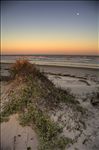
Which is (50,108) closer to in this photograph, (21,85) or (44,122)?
(44,122)

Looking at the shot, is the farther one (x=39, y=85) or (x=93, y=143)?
(x=39, y=85)

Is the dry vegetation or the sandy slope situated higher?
the dry vegetation

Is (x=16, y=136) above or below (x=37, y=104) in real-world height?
below

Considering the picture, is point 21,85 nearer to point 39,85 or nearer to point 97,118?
point 39,85

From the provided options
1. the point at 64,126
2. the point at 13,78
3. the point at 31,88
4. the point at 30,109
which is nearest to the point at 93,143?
the point at 64,126

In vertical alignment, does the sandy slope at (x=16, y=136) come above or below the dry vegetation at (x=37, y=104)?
below

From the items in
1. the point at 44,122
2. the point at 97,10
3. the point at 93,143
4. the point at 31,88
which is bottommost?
the point at 93,143

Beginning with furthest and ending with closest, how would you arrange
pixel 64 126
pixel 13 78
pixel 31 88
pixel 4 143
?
1. pixel 13 78
2. pixel 31 88
3. pixel 64 126
4. pixel 4 143

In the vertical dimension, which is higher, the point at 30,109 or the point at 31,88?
the point at 31,88

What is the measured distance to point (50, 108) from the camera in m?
1.42

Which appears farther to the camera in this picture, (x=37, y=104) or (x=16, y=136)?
(x=37, y=104)

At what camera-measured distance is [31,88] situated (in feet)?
4.94

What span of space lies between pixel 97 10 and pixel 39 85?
73cm

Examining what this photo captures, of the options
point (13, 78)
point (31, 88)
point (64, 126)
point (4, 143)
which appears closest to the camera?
point (4, 143)
